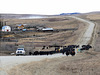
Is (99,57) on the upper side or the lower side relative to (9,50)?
upper

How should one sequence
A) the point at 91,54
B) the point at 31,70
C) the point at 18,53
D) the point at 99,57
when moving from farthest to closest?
the point at 18,53
the point at 91,54
the point at 99,57
the point at 31,70

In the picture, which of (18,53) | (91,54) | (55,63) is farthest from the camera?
(18,53)

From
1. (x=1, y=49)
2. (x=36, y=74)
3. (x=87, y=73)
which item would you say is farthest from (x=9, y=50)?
(x=87, y=73)

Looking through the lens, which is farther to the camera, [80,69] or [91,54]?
[91,54]

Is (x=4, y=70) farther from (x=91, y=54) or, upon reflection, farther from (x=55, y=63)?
(x=91, y=54)

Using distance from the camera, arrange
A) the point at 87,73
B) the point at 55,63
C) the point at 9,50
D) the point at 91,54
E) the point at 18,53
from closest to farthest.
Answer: the point at 87,73 < the point at 55,63 < the point at 91,54 < the point at 18,53 < the point at 9,50

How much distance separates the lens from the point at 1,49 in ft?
97.0

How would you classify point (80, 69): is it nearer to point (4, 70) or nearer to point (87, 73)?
point (87, 73)

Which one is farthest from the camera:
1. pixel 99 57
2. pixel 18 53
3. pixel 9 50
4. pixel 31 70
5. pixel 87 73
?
pixel 9 50

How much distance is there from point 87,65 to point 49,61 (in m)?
3.37

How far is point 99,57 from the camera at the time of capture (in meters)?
17.0

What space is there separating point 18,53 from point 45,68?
11.0 meters

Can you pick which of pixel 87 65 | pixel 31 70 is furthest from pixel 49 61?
pixel 87 65

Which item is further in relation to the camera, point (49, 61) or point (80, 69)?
point (49, 61)
